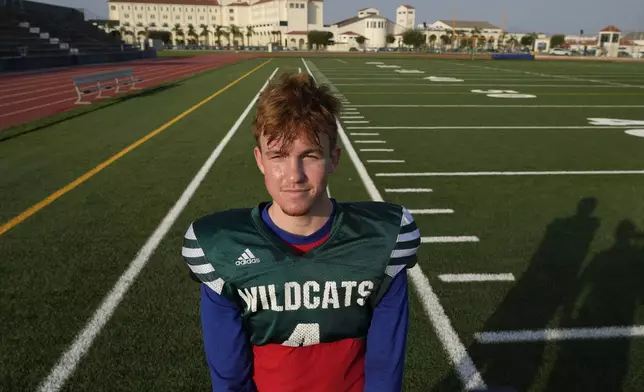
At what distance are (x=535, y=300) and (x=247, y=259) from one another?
118 inches

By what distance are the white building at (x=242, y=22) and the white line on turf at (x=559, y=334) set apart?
142638 millimetres

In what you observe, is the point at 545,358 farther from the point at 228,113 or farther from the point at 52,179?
the point at 228,113

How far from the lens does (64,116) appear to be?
12156 millimetres

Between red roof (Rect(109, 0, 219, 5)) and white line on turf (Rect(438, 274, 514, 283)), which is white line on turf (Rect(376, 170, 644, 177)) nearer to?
white line on turf (Rect(438, 274, 514, 283))

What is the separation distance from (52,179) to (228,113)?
6.55 metres

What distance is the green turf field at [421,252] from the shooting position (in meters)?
2.95

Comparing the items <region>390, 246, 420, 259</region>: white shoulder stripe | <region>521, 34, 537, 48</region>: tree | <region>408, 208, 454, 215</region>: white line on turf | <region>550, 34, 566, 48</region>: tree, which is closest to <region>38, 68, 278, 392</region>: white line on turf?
<region>390, 246, 420, 259</region>: white shoulder stripe

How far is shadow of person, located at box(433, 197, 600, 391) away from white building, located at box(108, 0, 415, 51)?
141 m

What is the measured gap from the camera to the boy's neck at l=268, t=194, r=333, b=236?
1.46 metres

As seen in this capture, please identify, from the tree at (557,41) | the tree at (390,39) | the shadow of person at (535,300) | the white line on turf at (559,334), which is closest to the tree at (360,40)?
the tree at (390,39)

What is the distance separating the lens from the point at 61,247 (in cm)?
454

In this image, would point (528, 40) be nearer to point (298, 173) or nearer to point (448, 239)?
point (448, 239)

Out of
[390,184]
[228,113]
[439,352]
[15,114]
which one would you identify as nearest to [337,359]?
[439,352]

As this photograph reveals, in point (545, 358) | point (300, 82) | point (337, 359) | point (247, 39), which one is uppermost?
point (247, 39)
